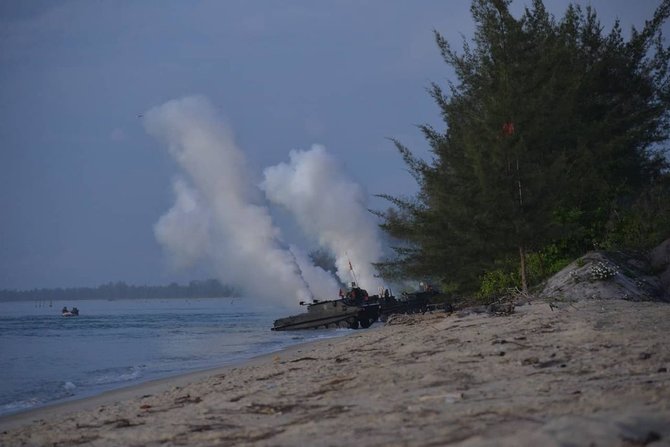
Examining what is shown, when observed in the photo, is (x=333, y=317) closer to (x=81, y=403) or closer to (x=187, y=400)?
(x=81, y=403)

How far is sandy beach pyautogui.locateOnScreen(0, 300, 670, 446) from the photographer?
5.77 metres

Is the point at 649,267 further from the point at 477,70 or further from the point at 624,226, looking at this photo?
the point at 477,70

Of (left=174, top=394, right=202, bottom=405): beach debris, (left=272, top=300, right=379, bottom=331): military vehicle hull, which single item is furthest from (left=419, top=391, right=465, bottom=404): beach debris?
(left=272, top=300, right=379, bottom=331): military vehicle hull

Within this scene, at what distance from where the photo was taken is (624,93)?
32594 millimetres

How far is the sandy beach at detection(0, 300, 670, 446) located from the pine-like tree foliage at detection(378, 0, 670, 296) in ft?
27.5

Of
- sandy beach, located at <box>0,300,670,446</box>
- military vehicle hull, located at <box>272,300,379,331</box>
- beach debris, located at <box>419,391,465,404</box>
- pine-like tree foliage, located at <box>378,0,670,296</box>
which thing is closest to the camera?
sandy beach, located at <box>0,300,670,446</box>

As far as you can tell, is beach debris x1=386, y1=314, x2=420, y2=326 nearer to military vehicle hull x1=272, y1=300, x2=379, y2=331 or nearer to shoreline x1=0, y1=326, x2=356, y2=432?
shoreline x1=0, y1=326, x2=356, y2=432

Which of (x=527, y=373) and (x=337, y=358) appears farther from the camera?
(x=337, y=358)

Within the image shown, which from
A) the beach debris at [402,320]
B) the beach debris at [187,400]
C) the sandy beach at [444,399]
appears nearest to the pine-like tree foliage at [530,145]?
the beach debris at [402,320]

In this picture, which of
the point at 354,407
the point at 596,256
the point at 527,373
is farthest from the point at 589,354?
the point at 596,256

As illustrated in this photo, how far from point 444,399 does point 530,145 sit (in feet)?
56.6

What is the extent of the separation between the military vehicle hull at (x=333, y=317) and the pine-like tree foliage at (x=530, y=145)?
1175cm

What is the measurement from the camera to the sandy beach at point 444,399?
227 inches

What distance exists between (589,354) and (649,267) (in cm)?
1289
